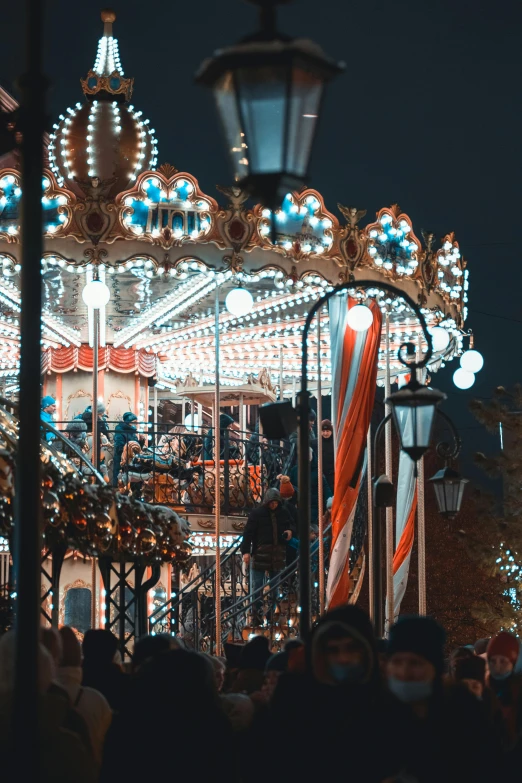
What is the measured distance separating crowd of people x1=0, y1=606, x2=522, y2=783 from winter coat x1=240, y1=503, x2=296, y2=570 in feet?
37.0

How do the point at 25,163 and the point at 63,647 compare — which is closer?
the point at 25,163

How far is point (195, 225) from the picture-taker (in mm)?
14586

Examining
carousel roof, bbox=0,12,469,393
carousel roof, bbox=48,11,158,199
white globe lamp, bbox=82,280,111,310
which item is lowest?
white globe lamp, bbox=82,280,111,310

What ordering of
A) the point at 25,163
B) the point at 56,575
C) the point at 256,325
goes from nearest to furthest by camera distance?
the point at 25,163, the point at 56,575, the point at 256,325

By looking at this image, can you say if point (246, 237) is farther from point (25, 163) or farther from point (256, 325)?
point (25, 163)

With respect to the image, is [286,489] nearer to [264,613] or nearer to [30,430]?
[264,613]

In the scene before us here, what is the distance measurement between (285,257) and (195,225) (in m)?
1.16

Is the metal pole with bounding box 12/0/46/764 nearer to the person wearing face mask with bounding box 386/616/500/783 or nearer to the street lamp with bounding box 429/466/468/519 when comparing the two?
the person wearing face mask with bounding box 386/616/500/783

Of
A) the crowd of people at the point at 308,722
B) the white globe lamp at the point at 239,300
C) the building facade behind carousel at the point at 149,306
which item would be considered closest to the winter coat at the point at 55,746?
the crowd of people at the point at 308,722

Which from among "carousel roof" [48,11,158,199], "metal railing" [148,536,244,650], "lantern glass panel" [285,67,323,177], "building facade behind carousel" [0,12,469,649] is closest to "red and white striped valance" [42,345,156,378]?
"building facade behind carousel" [0,12,469,649]

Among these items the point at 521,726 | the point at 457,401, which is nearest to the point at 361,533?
the point at 521,726

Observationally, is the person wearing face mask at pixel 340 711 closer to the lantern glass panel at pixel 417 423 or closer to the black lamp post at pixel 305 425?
the black lamp post at pixel 305 425

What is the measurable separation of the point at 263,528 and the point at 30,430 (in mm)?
12363

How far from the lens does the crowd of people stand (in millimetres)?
4766
